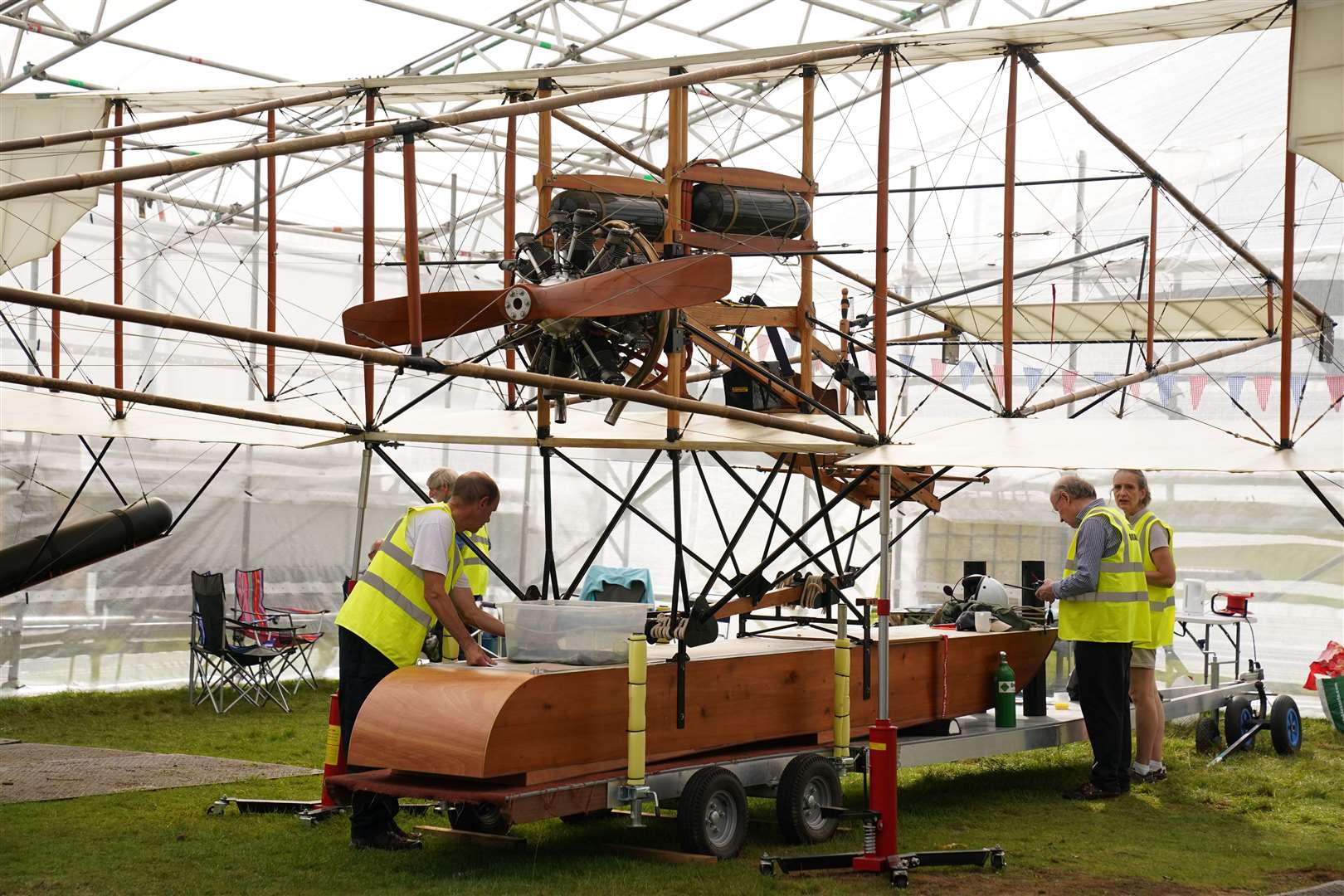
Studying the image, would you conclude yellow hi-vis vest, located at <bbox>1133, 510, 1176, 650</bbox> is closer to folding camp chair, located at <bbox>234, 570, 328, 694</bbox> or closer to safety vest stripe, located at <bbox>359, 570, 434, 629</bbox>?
safety vest stripe, located at <bbox>359, 570, 434, 629</bbox>

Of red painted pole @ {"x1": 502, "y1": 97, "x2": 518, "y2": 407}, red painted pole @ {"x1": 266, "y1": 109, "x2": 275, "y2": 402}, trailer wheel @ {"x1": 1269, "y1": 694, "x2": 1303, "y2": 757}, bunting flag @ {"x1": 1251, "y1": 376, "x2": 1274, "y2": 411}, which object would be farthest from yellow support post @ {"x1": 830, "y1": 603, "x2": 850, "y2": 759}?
bunting flag @ {"x1": 1251, "y1": 376, "x2": 1274, "y2": 411}

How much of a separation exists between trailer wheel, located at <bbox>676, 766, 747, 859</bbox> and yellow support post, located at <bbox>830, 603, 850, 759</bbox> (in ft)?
2.04

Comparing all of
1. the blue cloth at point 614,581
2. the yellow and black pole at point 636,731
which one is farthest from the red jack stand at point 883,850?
the blue cloth at point 614,581

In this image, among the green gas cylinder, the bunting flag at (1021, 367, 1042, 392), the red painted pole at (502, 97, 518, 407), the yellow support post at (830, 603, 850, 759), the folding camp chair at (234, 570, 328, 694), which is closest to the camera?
the yellow support post at (830, 603, 850, 759)

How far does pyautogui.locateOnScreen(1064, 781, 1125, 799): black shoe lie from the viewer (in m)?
7.61

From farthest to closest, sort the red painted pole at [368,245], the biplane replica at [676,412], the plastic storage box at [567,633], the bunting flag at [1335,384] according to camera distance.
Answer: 1. the bunting flag at [1335,384]
2. the red painted pole at [368,245]
3. the plastic storage box at [567,633]
4. the biplane replica at [676,412]

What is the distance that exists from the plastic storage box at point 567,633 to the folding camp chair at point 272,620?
656 centimetres

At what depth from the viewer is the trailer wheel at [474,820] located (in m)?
5.43

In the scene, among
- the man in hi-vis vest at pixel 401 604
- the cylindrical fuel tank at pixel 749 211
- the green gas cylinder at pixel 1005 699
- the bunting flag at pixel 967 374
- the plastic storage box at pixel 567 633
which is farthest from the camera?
the bunting flag at pixel 967 374

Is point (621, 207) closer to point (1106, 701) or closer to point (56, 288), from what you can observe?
point (56, 288)

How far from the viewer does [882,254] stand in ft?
22.6

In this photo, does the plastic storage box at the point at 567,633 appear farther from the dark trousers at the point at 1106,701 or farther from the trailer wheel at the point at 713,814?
the dark trousers at the point at 1106,701

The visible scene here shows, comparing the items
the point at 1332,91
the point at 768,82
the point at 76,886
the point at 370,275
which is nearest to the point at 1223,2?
the point at 1332,91

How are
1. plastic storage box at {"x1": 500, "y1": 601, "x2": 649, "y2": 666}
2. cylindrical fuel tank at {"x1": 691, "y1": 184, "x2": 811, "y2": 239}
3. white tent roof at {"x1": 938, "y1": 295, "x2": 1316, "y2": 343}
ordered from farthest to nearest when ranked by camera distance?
white tent roof at {"x1": 938, "y1": 295, "x2": 1316, "y2": 343}, cylindrical fuel tank at {"x1": 691, "y1": 184, "x2": 811, "y2": 239}, plastic storage box at {"x1": 500, "y1": 601, "x2": 649, "y2": 666}
